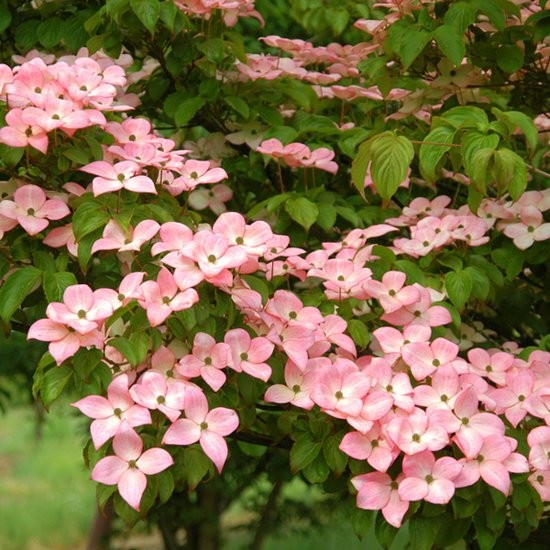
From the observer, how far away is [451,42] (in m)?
1.70

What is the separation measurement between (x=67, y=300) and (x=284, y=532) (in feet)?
11.2

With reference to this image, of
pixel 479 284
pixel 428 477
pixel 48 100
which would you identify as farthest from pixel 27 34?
pixel 428 477

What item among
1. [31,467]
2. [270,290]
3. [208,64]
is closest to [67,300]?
[270,290]

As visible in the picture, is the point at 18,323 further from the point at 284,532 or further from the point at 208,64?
the point at 284,532

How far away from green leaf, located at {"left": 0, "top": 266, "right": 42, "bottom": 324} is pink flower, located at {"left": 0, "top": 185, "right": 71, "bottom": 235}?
0.21 ft

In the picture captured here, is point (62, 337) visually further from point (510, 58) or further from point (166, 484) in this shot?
point (510, 58)

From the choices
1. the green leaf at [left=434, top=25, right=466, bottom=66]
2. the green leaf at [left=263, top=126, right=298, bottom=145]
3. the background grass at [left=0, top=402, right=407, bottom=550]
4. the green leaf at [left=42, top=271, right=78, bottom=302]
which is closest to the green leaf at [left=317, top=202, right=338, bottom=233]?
the green leaf at [left=263, top=126, right=298, bottom=145]

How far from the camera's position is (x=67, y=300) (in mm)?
1347

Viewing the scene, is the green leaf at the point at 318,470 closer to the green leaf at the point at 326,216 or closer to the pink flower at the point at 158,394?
the pink flower at the point at 158,394

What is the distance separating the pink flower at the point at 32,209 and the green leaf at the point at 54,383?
0.24 m

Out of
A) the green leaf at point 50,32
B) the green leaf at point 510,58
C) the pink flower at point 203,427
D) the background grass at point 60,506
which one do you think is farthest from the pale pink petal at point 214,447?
the background grass at point 60,506

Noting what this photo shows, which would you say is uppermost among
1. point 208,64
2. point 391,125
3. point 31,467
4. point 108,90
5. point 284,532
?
point 108,90

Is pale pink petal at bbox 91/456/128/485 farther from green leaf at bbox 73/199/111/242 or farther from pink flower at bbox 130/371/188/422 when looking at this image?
green leaf at bbox 73/199/111/242

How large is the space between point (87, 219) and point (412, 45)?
687mm
